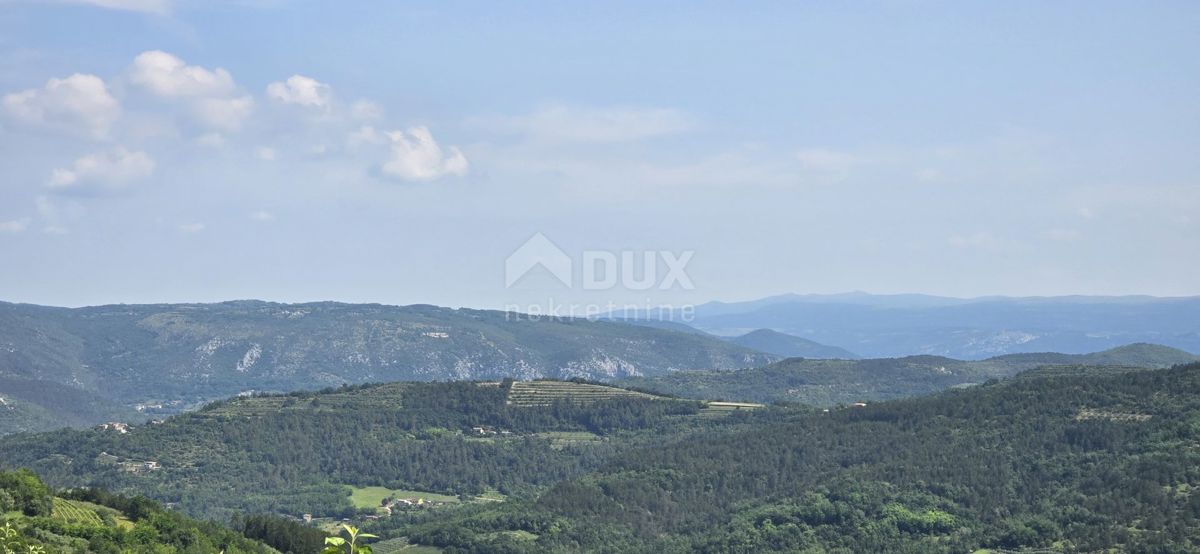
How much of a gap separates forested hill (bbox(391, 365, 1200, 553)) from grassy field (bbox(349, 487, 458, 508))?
68.7 ft

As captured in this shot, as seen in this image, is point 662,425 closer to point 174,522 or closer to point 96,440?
point 96,440

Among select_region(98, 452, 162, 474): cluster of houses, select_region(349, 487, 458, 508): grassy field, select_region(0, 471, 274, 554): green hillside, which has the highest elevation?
select_region(0, 471, 274, 554): green hillside

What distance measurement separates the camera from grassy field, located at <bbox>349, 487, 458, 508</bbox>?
149250mm

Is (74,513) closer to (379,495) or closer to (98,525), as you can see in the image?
(98,525)

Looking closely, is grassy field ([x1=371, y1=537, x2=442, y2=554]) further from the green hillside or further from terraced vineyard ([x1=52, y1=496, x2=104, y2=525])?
terraced vineyard ([x1=52, y1=496, x2=104, y2=525])

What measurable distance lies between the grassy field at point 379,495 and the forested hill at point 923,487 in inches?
825

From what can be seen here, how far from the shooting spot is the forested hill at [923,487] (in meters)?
99.4

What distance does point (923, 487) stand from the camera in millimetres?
113812

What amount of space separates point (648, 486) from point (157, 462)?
7222 centimetres

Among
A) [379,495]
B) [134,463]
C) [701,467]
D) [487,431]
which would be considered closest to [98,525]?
[701,467]

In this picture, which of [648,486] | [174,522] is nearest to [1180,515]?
[648,486]

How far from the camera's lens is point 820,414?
160875 millimetres

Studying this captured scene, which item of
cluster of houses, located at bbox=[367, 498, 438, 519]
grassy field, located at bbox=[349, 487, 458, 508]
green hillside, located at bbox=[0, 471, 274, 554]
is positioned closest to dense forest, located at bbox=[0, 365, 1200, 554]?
grassy field, located at bbox=[349, 487, 458, 508]

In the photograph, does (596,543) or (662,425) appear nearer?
(596,543)
